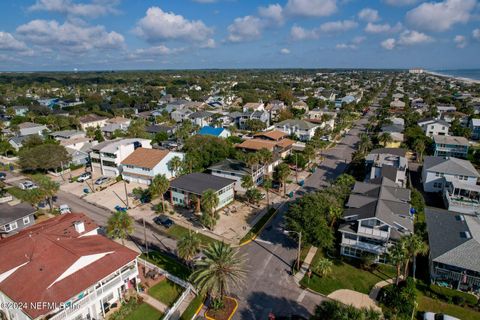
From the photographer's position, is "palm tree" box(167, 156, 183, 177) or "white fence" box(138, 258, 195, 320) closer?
"white fence" box(138, 258, 195, 320)

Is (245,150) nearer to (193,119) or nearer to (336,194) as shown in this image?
(336,194)

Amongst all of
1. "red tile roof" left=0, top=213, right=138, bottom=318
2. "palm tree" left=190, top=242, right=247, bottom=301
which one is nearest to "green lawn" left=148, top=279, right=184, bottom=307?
"palm tree" left=190, top=242, right=247, bottom=301

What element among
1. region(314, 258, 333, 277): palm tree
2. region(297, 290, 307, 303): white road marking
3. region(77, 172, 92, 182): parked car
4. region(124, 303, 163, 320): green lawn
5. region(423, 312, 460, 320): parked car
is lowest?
region(297, 290, 307, 303): white road marking

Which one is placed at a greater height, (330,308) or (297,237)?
(330,308)

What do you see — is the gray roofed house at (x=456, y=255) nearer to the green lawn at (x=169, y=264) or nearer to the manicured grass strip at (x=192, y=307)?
the manicured grass strip at (x=192, y=307)

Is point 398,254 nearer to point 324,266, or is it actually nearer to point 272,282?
point 324,266

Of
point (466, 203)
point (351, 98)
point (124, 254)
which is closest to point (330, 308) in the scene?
point (124, 254)

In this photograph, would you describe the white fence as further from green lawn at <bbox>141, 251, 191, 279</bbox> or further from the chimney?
the chimney

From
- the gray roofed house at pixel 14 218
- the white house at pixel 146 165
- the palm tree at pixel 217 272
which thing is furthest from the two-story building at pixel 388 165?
the gray roofed house at pixel 14 218
